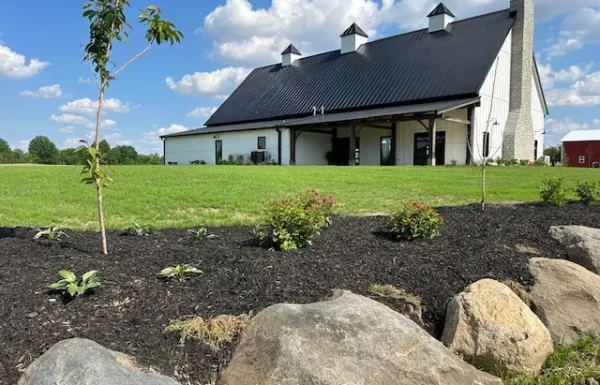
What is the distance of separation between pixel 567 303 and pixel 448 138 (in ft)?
64.6

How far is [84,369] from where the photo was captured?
205cm

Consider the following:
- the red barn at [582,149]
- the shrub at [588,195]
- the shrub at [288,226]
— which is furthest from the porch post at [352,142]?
the red barn at [582,149]

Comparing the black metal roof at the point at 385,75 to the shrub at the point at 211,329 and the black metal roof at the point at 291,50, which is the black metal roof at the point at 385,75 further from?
the shrub at the point at 211,329

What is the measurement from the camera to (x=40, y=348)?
2281mm

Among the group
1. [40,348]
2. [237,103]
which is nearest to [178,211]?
[40,348]

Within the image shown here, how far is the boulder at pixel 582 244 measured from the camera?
4219mm

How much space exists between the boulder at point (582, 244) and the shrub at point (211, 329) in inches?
134

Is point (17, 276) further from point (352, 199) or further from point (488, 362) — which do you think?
point (352, 199)

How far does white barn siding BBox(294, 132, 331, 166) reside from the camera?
24.9 m

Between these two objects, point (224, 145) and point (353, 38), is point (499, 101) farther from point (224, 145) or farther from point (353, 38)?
point (224, 145)

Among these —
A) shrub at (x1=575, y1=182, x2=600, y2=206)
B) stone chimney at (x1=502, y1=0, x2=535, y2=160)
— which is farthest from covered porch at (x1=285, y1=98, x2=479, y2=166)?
shrub at (x1=575, y1=182, x2=600, y2=206)

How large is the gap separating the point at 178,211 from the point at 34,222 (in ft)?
6.21

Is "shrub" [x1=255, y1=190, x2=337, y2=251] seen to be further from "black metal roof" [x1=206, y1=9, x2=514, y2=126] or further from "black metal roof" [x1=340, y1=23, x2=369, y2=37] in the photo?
"black metal roof" [x1=340, y1=23, x2=369, y2=37]

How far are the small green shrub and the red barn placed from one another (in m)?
36.7
